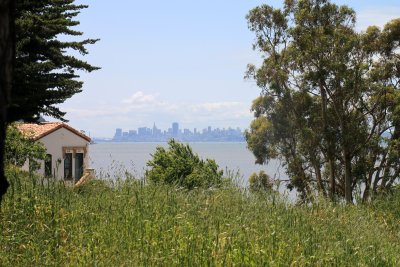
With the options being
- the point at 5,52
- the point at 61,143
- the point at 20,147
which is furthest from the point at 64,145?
the point at 5,52

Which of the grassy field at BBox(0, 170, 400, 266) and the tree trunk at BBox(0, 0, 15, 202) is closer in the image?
the tree trunk at BBox(0, 0, 15, 202)

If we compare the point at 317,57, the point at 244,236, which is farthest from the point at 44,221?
the point at 317,57

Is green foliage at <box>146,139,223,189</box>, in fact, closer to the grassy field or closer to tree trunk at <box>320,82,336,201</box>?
tree trunk at <box>320,82,336,201</box>

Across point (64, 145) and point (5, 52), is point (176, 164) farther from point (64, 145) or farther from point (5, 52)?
point (5, 52)

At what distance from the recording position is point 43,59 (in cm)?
2119

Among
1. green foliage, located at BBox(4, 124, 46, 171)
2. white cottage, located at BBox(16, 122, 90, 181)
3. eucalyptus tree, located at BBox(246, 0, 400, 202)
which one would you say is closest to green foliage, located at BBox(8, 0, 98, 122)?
green foliage, located at BBox(4, 124, 46, 171)

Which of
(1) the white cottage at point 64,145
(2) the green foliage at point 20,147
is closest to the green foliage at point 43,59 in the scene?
(2) the green foliage at point 20,147

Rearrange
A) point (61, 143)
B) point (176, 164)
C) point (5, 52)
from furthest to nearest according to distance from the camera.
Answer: point (61, 143) → point (176, 164) → point (5, 52)

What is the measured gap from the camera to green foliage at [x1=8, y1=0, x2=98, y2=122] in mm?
19250

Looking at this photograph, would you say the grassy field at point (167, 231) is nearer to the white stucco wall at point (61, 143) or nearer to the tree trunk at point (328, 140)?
the tree trunk at point (328, 140)

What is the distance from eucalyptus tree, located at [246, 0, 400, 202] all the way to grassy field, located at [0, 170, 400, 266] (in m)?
20.0

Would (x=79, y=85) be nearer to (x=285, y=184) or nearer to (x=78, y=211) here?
(x=78, y=211)

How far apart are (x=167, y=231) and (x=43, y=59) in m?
12.9

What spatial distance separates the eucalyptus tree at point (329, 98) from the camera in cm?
3278
